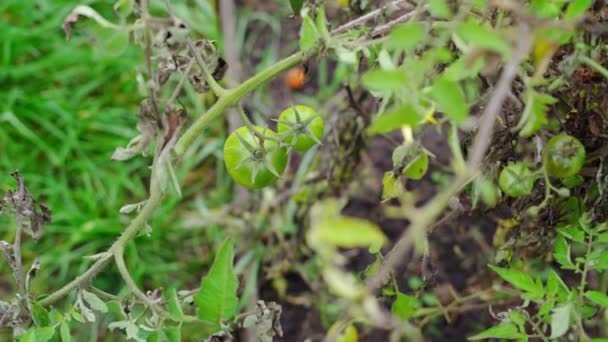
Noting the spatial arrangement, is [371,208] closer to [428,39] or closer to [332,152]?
[332,152]

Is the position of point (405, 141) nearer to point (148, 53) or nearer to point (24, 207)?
point (148, 53)

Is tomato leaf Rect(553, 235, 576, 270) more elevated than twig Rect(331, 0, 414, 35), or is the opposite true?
twig Rect(331, 0, 414, 35)

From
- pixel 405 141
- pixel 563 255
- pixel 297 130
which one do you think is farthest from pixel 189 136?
pixel 563 255

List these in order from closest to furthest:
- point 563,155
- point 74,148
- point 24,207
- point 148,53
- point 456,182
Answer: point 456,182 → point 148,53 → point 563,155 → point 24,207 → point 74,148

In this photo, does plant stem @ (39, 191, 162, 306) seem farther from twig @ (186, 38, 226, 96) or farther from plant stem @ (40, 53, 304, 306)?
twig @ (186, 38, 226, 96)

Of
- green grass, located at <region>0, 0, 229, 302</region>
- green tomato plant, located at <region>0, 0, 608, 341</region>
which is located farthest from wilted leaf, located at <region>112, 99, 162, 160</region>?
green grass, located at <region>0, 0, 229, 302</region>
